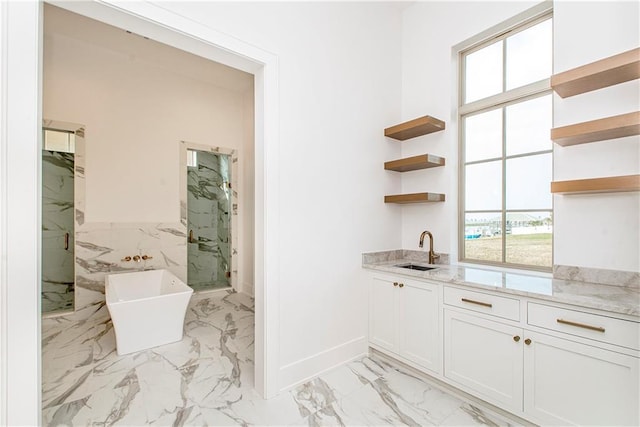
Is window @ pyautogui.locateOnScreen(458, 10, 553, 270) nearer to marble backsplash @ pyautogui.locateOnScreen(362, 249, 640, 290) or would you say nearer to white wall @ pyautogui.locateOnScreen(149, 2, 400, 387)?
marble backsplash @ pyautogui.locateOnScreen(362, 249, 640, 290)

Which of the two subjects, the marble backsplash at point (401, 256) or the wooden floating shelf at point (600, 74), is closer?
the wooden floating shelf at point (600, 74)

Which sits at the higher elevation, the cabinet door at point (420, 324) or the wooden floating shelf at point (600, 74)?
the wooden floating shelf at point (600, 74)

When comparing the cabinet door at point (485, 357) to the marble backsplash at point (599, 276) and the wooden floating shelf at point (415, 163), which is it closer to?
the marble backsplash at point (599, 276)

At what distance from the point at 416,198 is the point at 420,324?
110cm

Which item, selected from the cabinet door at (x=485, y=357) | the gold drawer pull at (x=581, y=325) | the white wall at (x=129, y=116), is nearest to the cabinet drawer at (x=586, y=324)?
the gold drawer pull at (x=581, y=325)

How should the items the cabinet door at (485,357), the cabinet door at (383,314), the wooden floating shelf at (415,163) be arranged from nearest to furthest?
the cabinet door at (485,357)
the cabinet door at (383,314)
the wooden floating shelf at (415,163)

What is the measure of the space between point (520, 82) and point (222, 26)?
93.9 inches

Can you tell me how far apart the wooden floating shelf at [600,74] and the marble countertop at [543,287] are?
1.28m

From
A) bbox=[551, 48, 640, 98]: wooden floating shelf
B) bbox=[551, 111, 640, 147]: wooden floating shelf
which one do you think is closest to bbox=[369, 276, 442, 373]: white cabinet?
bbox=[551, 111, 640, 147]: wooden floating shelf

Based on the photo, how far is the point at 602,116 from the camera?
6.23 feet

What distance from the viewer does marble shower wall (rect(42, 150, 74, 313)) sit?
363 cm

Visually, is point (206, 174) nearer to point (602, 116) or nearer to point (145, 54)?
point (145, 54)

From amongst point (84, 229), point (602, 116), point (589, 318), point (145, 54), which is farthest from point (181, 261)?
point (602, 116)

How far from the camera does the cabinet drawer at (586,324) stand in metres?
1.40
